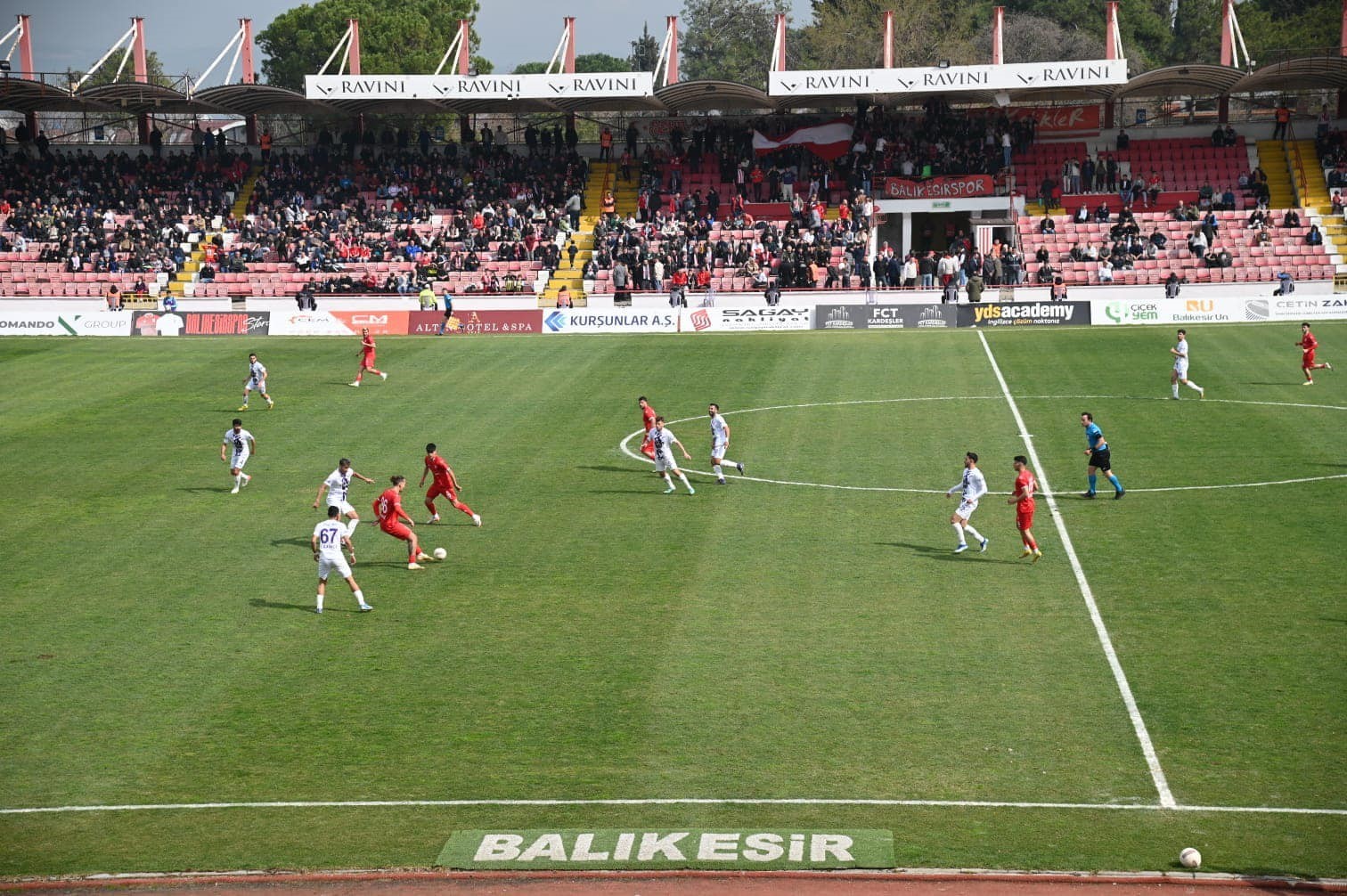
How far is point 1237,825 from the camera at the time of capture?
656 inches

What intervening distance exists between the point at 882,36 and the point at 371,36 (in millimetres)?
48131

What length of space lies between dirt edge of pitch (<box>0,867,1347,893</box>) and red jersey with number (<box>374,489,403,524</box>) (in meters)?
11.5

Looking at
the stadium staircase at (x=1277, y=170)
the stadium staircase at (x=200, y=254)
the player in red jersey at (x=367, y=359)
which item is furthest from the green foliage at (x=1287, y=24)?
A: the player in red jersey at (x=367, y=359)

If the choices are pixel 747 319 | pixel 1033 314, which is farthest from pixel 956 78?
pixel 747 319

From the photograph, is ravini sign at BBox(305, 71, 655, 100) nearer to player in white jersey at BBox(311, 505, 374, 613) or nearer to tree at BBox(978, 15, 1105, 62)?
player in white jersey at BBox(311, 505, 374, 613)

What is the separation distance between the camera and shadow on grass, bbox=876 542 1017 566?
2748cm

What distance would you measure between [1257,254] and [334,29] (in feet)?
359

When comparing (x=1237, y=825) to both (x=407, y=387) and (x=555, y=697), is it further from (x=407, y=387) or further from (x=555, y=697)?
(x=407, y=387)

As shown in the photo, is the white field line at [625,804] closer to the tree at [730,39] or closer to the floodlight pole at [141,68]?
the floodlight pole at [141,68]

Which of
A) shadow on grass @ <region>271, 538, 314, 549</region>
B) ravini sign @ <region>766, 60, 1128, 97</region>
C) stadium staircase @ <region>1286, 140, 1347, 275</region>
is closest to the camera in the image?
shadow on grass @ <region>271, 538, 314, 549</region>

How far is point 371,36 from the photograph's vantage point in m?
145

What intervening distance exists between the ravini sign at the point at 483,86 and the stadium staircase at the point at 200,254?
18.9ft

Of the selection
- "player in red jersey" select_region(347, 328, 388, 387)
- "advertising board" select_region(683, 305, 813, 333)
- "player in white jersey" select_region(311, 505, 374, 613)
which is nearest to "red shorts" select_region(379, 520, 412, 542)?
"player in white jersey" select_region(311, 505, 374, 613)

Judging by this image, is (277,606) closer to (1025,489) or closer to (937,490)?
(1025,489)
